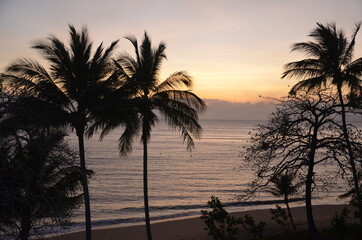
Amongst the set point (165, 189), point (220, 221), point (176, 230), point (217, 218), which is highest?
point (217, 218)

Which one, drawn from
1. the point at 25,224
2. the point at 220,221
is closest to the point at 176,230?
the point at 220,221


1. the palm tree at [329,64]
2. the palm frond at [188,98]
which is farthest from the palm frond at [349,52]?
the palm frond at [188,98]

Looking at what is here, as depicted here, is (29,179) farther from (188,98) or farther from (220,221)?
(188,98)

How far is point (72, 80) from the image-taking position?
1239 centimetres

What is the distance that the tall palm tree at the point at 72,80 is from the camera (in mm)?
11766

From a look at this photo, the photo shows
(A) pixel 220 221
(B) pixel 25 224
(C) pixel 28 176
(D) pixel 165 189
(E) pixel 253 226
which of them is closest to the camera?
(C) pixel 28 176

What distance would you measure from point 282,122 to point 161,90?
5.55m

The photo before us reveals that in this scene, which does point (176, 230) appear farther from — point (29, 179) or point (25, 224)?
point (29, 179)

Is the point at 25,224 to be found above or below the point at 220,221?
above

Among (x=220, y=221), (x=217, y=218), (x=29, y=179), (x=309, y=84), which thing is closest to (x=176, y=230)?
(x=220, y=221)

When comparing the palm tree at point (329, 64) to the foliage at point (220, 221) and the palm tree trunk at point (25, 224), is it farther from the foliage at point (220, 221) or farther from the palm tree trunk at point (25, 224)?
the palm tree trunk at point (25, 224)

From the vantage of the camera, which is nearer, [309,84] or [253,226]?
[253,226]

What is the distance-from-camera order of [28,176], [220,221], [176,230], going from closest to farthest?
[28,176]
[220,221]
[176,230]

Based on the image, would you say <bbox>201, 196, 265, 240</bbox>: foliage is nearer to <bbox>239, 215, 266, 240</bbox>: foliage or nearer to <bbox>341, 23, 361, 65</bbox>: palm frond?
<bbox>239, 215, 266, 240</bbox>: foliage
